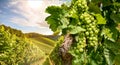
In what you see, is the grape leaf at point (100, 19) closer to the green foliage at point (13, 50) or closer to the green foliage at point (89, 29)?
the green foliage at point (89, 29)

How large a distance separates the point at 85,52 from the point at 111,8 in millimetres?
649

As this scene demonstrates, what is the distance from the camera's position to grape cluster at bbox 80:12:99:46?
327cm

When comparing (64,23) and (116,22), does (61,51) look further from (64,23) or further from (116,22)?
(116,22)

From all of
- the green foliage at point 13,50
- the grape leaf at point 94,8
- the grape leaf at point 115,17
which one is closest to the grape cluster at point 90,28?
the grape leaf at point 94,8

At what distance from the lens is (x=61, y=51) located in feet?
10.5

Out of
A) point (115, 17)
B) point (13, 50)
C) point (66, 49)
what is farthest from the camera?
point (13, 50)

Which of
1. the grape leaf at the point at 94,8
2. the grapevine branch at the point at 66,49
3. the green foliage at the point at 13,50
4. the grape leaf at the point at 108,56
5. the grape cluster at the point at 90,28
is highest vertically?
the grape leaf at the point at 94,8

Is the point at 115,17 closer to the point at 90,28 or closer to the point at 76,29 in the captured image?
the point at 90,28

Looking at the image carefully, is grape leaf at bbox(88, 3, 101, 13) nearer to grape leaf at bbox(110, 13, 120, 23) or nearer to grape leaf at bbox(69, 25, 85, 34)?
grape leaf at bbox(110, 13, 120, 23)

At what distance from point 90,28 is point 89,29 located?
0.05ft

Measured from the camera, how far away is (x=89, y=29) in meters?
3.26

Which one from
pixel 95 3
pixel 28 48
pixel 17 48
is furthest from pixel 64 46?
pixel 28 48

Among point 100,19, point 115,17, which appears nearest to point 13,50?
point 115,17

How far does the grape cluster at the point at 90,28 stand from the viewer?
327 cm
